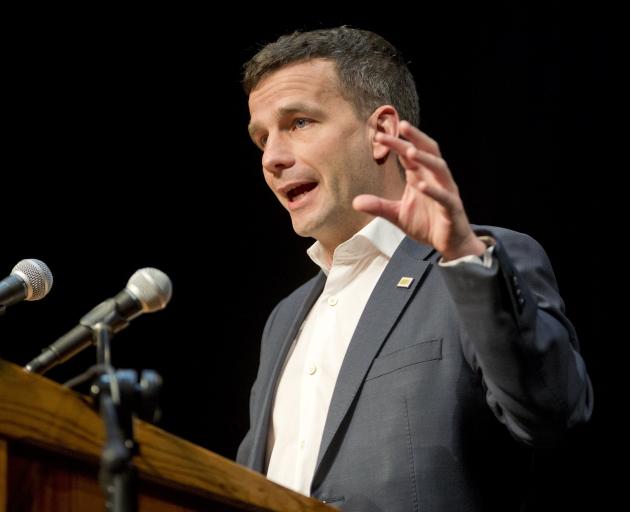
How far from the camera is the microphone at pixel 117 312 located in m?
1.42

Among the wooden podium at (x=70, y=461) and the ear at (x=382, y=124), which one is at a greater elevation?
the ear at (x=382, y=124)

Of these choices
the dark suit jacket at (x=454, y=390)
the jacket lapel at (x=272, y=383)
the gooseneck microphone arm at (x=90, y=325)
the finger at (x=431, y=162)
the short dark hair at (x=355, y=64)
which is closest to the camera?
the gooseneck microphone arm at (x=90, y=325)

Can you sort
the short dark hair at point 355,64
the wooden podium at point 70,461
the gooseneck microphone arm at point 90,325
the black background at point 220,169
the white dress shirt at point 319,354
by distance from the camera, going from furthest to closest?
the black background at point 220,169 < the short dark hair at point 355,64 < the white dress shirt at point 319,354 < the gooseneck microphone arm at point 90,325 < the wooden podium at point 70,461

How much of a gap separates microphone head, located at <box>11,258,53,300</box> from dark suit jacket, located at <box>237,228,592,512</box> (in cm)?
72

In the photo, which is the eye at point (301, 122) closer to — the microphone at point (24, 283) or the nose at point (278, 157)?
the nose at point (278, 157)

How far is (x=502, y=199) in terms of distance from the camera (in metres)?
3.60

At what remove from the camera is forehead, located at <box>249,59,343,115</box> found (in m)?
2.67

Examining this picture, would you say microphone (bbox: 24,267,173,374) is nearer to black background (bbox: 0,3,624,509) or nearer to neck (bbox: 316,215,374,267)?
neck (bbox: 316,215,374,267)

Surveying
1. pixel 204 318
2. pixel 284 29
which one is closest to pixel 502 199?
pixel 284 29

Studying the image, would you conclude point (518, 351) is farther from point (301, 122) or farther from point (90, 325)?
point (301, 122)

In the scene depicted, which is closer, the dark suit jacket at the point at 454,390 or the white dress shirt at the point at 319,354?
the dark suit jacket at the point at 454,390

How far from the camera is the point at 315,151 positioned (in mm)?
2582

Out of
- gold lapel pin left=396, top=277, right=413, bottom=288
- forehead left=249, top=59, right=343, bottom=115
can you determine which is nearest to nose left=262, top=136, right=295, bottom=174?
forehead left=249, top=59, right=343, bottom=115

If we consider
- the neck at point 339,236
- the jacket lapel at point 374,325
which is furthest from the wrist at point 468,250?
the neck at point 339,236
